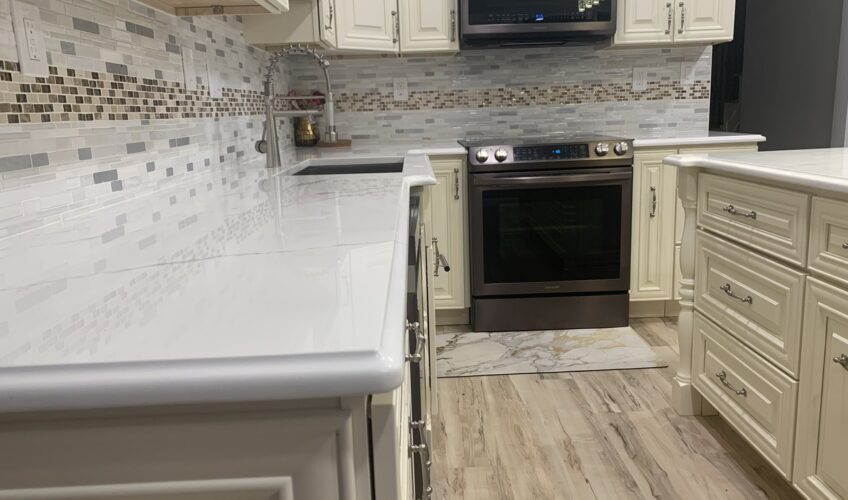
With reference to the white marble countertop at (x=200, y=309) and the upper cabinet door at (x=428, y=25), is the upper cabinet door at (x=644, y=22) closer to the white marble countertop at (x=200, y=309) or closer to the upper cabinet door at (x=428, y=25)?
the upper cabinet door at (x=428, y=25)

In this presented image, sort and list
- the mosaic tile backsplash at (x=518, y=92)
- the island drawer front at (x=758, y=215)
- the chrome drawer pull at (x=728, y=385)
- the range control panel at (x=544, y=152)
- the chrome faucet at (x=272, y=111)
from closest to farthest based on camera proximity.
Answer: the island drawer front at (x=758, y=215), the chrome drawer pull at (x=728, y=385), the chrome faucet at (x=272, y=111), the range control panel at (x=544, y=152), the mosaic tile backsplash at (x=518, y=92)

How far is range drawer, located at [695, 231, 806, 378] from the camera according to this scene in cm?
153

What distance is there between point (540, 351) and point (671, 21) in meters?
1.71

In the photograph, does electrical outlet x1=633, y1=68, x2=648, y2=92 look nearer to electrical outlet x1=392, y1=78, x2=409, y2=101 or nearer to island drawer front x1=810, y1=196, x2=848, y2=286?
electrical outlet x1=392, y1=78, x2=409, y2=101

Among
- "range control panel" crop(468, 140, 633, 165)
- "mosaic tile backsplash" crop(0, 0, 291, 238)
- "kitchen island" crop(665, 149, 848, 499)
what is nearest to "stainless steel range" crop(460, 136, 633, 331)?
"range control panel" crop(468, 140, 633, 165)

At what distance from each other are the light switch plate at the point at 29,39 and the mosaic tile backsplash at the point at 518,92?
2.33 meters

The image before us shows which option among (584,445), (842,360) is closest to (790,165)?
(842,360)

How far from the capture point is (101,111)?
1270mm

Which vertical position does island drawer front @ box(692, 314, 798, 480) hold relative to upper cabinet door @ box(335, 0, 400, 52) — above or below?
below

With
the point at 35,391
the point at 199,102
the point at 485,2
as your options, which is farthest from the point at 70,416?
the point at 485,2

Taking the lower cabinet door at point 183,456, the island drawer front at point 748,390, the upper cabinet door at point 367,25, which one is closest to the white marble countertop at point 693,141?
the island drawer front at point 748,390

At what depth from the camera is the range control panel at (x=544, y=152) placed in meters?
2.85

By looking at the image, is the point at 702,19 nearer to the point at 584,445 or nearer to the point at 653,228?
the point at 653,228

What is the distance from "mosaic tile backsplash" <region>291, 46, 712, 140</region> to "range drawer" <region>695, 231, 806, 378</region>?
1.59m
